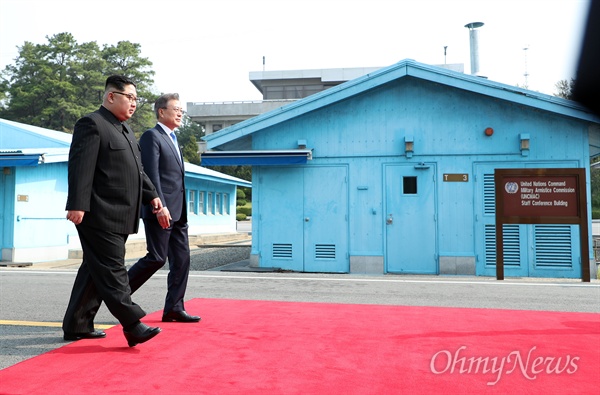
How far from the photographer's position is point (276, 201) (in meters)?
11.2

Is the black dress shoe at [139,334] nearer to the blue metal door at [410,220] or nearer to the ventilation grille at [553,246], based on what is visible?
the blue metal door at [410,220]

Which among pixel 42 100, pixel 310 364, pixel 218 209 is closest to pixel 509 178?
pixel 310 364

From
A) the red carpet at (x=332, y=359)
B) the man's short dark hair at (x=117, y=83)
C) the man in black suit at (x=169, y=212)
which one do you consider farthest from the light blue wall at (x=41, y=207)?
the man's short dark hair at (x=117, y=83)

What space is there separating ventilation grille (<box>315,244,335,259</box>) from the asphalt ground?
2.19 meters

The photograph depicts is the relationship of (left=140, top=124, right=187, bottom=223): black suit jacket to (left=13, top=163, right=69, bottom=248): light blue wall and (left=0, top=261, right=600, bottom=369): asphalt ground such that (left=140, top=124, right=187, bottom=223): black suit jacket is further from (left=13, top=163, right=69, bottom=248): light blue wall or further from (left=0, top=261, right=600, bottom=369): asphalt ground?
(left=13, top=163, right=69, bottom=248): light blue wall

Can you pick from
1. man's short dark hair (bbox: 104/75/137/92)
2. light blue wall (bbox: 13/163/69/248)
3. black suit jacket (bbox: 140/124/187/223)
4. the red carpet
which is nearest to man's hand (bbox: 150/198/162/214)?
black suit jacket (bbox: 140/124/187/223)

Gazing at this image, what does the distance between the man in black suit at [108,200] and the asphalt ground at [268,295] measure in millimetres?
700

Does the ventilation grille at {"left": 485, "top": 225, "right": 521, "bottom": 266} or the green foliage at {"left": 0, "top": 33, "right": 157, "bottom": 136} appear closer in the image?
the ventilation grille at {"left": 485, "top": 225, "right": 521, "bottom": 266}

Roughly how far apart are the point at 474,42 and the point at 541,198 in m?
8.00

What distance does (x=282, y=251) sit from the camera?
11156 millimetres

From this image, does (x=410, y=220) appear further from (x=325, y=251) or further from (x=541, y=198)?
(x=541, y=198)

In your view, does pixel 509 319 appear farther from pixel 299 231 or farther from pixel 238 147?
pixel 238 147

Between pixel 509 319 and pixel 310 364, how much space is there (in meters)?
2.45

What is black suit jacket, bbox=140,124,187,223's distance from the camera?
13.5 feet
